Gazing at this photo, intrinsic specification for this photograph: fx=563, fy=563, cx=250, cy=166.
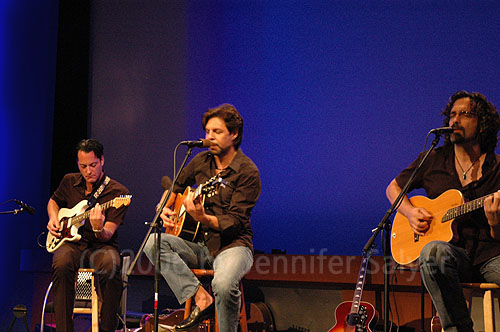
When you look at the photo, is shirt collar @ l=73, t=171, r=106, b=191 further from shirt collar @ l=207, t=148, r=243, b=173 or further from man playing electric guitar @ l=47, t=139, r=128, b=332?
shirt collar @ l=207, t=148, r=243, b=173

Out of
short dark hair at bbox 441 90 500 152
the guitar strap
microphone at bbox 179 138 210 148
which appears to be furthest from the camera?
the guitar strap

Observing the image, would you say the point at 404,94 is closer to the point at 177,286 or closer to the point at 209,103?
the point at 209,103

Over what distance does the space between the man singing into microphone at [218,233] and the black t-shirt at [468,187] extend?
111cm

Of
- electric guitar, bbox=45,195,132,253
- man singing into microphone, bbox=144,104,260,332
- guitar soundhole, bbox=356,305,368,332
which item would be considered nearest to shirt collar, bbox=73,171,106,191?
electric guitar, bbox=45,195,132,253

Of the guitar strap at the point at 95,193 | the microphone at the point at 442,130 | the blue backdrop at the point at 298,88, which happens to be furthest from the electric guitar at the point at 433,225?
the guitar strap at the point at 95,193

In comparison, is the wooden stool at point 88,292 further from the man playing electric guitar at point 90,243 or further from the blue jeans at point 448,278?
the blue jeans at point 448,278

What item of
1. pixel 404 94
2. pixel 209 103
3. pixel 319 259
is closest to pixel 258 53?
pixel 209 103

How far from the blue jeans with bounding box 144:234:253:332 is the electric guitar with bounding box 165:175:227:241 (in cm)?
7

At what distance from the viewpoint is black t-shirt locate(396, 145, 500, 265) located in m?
3.37

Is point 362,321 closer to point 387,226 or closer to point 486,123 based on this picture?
point 387,226

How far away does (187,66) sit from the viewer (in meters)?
6.39

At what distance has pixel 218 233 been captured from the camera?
3857 millimetres

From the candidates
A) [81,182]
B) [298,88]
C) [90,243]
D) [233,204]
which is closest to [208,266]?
[233,204]

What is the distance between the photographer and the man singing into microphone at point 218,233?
3.53 meters
